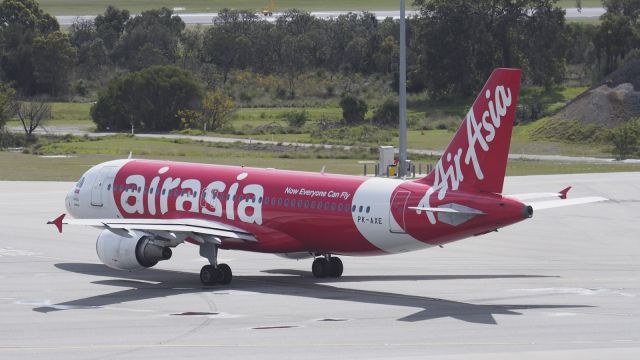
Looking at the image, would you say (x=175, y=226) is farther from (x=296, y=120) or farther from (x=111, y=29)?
(x=111, y=29)

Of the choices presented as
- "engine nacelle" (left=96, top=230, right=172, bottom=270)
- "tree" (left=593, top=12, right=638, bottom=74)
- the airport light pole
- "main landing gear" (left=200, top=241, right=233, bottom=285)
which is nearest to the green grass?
"tree" (left=593, top=12, right=638, bottom=74)

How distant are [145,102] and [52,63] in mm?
38029

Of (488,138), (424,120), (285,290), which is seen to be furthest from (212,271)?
(424,120)

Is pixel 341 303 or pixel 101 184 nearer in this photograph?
pixel 341 303

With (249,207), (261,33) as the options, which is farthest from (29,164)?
(261,33)

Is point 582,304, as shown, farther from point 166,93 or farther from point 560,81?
point 560,81

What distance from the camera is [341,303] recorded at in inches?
1431

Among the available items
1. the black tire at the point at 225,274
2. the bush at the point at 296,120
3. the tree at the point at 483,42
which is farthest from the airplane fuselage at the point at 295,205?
the tree at the point at 483,42

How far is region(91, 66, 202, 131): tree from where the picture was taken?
128 m

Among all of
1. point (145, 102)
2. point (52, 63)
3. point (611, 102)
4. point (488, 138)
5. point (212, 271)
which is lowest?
point (212, 271)

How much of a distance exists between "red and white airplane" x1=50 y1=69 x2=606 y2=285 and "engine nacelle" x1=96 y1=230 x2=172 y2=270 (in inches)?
1.3

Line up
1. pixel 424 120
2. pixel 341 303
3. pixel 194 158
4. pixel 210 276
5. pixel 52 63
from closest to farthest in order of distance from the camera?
pixel 341 303 < pixel 210 276 < pixel 194 158 < pixel 424 120 < pixel 52 63

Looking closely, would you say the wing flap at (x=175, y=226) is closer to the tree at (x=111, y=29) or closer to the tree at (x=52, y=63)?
the tree at (x=52, y=63)

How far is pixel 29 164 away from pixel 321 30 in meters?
102
